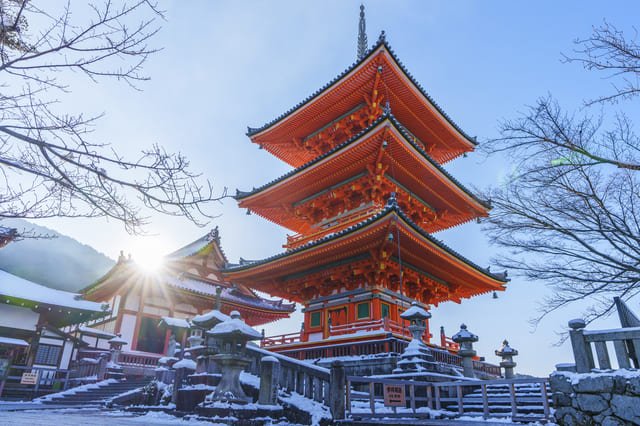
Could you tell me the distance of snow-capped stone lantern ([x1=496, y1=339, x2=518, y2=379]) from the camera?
15461mm

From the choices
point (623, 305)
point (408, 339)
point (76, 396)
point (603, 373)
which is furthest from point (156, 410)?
point (623, 305)

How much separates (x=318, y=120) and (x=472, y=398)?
1451 cm

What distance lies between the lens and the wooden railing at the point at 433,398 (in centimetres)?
841

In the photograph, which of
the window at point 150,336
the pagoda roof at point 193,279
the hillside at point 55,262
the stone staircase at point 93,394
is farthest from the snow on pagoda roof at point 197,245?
the hillside at point 55,262

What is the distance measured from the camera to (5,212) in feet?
15.0

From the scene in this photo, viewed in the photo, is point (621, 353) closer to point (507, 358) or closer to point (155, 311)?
point (507, 358)

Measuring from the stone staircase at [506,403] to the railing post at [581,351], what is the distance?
2.36 m

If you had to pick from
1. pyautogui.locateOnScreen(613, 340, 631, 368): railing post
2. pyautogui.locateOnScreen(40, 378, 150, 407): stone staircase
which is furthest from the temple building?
pyautogui.locateOnScreen(613, 340, 631, 368): railing post

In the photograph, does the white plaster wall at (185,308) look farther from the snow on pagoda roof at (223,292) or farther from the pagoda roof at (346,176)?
the pagoda roof at (346,176)

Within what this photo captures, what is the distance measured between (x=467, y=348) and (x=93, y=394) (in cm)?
1417

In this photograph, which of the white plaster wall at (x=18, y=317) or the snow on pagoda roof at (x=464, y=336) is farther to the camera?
the white plaster wall at (x=18, y=317)

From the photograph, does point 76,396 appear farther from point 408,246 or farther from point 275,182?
point 408,246

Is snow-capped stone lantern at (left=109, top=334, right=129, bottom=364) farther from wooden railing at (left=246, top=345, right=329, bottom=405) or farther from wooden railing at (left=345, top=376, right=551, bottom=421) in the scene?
wooden railing at (left=345, top=376, right=551, bottom=421)

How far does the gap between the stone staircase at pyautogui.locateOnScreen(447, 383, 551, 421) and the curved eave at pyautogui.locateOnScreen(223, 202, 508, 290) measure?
17.7ft
